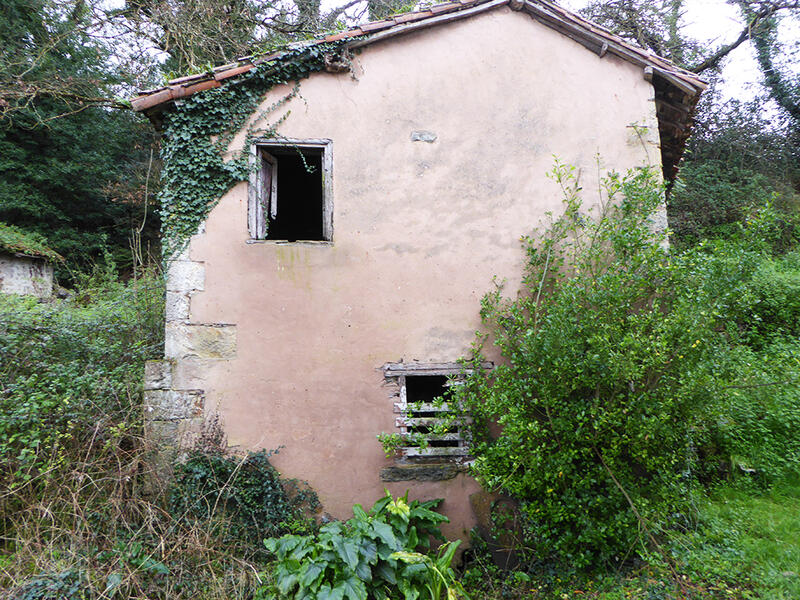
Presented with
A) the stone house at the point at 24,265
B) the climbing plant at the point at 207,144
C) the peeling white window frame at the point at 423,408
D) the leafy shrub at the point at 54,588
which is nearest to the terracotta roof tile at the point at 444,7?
the climbing plant at the point at 207,144

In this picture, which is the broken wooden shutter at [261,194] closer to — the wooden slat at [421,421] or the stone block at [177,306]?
the stone block at [177,306]

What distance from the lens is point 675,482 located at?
4047mm

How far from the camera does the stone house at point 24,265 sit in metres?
9.94

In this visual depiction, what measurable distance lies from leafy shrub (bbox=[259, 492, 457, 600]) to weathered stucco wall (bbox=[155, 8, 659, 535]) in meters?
0.72

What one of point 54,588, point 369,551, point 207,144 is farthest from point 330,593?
point 207,144

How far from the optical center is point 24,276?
10.4 metres

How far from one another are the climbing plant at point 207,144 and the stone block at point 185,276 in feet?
Answer: 0.50

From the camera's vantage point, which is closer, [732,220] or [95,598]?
[95,598]

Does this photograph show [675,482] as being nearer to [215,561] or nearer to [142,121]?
[215,561]

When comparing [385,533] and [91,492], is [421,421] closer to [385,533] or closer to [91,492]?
[385,533]

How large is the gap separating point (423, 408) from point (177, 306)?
8.99 ft

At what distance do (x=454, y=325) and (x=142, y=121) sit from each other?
530 inches

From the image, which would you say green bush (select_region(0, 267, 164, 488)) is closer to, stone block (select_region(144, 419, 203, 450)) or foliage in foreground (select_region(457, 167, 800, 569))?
stone block (select_region(144, 419, 203, 450))

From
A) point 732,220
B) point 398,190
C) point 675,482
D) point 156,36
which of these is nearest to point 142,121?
point 156,36
